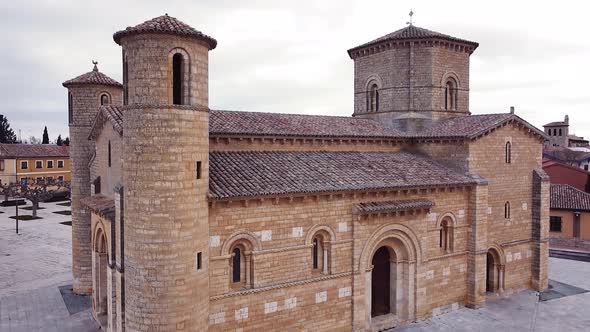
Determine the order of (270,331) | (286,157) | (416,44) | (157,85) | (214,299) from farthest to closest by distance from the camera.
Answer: (416,44)
(286,157)
(270,331)
(214,299)
(157,85)

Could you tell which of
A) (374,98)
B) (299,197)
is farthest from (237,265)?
(374,98)

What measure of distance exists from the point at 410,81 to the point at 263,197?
12.0 meters

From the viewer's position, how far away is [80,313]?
18.2 metres

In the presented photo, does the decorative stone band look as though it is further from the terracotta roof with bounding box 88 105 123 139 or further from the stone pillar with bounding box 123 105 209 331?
the terracotta roof with bounding box 88 105 123 139

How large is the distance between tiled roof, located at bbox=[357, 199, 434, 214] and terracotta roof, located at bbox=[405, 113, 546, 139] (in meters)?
3.66

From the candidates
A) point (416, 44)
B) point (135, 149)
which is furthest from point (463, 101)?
point (135, 149)

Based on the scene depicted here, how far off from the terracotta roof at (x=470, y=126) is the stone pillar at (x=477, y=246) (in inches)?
83.9

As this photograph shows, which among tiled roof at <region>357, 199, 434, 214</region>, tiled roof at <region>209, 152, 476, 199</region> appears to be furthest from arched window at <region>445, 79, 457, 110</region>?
tiled roof at <region>357, 199, 434, 214</region>

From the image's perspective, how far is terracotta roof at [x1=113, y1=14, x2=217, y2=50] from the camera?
480 inches

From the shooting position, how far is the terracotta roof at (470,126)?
63.0 ft

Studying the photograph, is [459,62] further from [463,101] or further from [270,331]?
[270,331]

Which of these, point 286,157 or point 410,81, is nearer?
point 286,157

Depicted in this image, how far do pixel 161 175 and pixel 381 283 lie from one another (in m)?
10.7

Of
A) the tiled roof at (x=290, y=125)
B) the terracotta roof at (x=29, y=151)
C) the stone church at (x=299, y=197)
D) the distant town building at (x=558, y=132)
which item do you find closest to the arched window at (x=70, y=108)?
the stone church at (x=299, y=197)
